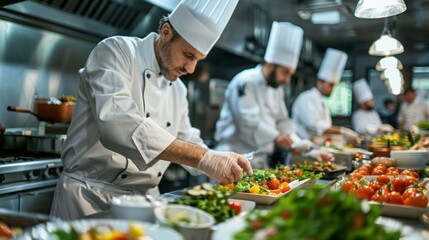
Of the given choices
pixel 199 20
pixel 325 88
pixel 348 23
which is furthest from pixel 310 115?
pixel 199 20

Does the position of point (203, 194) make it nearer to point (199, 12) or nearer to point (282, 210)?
point (282, 210)

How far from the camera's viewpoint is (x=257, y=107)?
4.30 meters

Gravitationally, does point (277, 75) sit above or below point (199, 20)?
below

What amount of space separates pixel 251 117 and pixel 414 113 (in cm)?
589

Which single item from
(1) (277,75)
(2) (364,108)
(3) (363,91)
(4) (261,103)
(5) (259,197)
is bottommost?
(2) (364,108)

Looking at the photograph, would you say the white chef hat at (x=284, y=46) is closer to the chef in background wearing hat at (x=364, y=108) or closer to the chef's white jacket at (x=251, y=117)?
the chef's white jacket at (x=251, y=117)

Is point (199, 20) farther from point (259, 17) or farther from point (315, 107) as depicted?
point (259, 17)

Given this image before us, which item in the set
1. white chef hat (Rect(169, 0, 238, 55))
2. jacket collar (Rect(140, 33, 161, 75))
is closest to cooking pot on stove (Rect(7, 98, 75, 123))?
jacket collar (Rect(140, 33, 161, 75))

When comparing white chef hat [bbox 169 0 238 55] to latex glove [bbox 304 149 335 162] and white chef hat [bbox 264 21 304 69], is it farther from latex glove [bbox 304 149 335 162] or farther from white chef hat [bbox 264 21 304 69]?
white chef hat [bbox 264 21 304 69]

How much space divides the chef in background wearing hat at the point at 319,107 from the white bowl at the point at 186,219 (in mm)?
3986

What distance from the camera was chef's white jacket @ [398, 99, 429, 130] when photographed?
8.62 meters

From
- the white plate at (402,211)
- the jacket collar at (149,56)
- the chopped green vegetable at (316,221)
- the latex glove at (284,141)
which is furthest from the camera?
the latex glove at (284,141)

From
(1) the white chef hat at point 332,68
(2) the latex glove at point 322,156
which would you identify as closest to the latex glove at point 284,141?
(2) the latex glove at point 322,156

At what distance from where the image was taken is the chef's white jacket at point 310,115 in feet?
17.5
